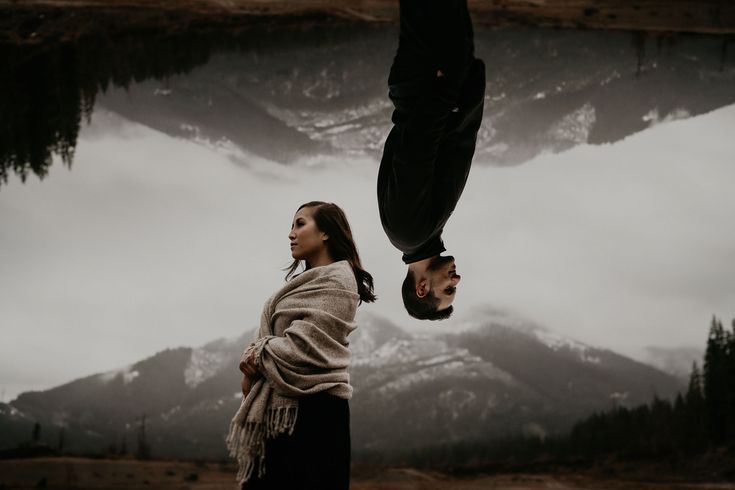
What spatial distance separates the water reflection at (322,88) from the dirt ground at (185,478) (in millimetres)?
2235

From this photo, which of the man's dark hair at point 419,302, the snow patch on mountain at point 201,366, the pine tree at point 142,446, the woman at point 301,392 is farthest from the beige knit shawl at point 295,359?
the snow patch on mountain at point 201,366

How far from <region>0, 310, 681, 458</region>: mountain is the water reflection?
155 centimetres

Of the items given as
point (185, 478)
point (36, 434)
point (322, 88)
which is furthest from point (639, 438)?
point (36, 434)

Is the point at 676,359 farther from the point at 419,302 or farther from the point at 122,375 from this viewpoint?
the point at 122,375

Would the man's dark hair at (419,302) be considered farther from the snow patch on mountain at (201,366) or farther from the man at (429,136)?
the snow patch on mountain at (201,366)

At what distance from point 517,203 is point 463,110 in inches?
153

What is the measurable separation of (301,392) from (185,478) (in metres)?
3.29

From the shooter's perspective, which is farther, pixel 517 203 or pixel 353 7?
pixel 517 203

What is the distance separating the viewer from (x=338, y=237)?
1.76m

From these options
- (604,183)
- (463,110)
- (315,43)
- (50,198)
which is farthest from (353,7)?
(463,110)

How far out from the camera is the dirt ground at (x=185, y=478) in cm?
430

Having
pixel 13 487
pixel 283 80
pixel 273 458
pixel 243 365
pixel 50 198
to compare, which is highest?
pixel 283 80

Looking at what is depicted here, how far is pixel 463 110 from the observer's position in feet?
5.03

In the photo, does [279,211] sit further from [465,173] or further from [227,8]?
[465,173]
